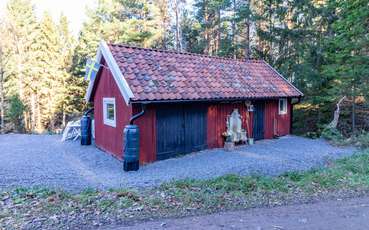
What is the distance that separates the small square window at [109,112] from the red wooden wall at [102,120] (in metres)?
0.16

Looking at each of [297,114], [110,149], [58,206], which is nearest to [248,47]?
[297,114]

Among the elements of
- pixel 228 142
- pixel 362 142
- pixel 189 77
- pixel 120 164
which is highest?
pixel 189 77

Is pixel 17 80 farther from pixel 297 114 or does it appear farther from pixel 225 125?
pixel 297 114

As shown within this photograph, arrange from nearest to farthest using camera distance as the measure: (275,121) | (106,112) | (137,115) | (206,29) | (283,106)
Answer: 1. (137,115)
2. (106,112)
3. (275,121)
4. (283,106)
5. (206,29)

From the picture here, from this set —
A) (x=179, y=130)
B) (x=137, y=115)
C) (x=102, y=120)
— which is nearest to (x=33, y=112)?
(x=102, y=120)

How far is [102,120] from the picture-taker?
11266mm

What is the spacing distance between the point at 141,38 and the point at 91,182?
17.2 metres

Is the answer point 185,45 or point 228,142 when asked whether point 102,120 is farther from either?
point 185,45

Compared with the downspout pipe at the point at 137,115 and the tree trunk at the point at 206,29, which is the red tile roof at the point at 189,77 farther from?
the tree trunk at the point at 206,29

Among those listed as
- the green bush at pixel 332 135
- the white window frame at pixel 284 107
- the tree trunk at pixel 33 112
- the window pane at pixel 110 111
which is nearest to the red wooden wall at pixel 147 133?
the window pane at pixel 110 111

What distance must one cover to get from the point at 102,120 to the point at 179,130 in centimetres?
343

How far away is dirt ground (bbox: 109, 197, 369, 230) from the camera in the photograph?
433 cm

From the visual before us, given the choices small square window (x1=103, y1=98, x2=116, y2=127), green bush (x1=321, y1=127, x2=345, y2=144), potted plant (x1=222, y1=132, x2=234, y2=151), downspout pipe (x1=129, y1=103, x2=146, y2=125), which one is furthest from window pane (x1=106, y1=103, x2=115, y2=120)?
green bush (x1=321, y1=127, x2=345, y2=144)

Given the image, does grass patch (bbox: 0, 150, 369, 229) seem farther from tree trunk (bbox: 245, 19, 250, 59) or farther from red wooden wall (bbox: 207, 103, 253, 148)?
tree trunk (bbox: 245, 19, 250, 59)
